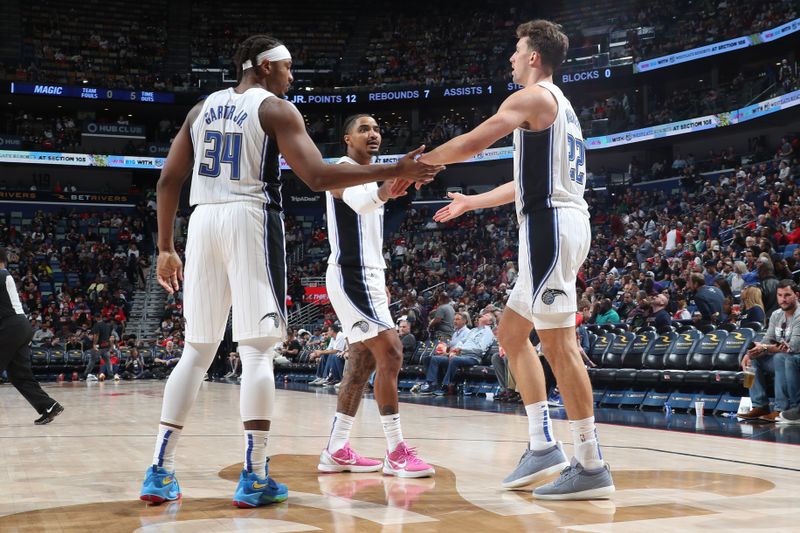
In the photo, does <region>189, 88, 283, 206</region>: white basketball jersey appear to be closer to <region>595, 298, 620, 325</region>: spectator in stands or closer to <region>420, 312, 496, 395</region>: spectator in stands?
<region>420, 312, 496, 395</region>: spectator in stands

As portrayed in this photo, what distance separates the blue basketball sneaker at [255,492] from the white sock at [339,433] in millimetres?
971

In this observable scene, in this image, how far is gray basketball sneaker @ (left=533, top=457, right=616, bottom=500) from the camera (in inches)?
128

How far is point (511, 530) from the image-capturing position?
2646mm

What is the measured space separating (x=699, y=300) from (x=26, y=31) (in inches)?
1169

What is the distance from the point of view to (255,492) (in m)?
3.11

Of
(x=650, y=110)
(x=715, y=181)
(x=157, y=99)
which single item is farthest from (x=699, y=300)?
(x=157, y=99)

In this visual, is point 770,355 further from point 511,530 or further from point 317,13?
point 317,13

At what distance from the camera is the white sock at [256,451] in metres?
3.12

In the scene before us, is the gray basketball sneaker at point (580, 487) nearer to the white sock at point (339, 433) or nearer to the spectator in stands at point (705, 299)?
the white sock at point (339, 433)

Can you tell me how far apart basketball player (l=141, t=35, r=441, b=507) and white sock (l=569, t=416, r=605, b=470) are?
1220 mm

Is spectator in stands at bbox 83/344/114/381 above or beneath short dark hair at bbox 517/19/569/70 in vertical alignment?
beneath

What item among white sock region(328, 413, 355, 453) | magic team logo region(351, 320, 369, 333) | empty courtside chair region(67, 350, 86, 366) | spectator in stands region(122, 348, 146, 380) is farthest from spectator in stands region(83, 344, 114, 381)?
magic team logo region(351, 320, 369, 333)

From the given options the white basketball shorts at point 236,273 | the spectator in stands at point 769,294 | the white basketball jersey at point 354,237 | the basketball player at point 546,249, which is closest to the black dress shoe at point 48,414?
the white basketball jersey at point 354,237

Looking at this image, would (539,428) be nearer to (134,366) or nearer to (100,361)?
(134,366)
